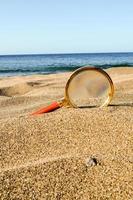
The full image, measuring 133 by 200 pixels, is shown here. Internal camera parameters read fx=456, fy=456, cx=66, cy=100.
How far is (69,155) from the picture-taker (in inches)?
80.0

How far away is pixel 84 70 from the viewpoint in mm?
2744

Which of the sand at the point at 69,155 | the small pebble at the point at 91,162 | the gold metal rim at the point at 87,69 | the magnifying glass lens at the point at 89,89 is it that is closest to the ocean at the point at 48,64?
the magnifying glass lens at the point at 89,89

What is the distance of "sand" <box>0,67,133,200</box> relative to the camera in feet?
5.52

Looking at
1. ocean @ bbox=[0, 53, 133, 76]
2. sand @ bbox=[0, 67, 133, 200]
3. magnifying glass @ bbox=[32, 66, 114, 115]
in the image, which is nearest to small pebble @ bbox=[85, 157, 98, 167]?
sand @ bbox=[0, 67, 133, 200]

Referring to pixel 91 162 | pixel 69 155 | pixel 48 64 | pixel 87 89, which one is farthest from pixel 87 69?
pixel 48 64

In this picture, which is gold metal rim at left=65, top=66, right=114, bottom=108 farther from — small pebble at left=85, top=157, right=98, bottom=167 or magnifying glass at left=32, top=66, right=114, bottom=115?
small pebble at left=85, top=157, right=98, bottom=167

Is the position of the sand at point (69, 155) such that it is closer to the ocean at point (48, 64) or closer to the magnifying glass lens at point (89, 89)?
the magnifying glass lens at point (89, 89)

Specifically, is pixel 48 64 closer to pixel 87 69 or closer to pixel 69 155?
pixel 87 69

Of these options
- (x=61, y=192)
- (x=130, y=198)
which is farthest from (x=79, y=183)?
(x=130, y=198)

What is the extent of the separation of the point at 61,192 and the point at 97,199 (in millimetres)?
140

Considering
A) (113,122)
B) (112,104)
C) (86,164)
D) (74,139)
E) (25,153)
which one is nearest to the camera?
(86,164)

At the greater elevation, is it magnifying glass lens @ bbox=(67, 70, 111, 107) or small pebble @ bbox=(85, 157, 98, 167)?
magnifying glass lens @ bbox=(67, 70, 111, 107)

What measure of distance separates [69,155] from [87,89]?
976 millimetres

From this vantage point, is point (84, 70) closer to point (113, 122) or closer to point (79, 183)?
point (113, 122)
